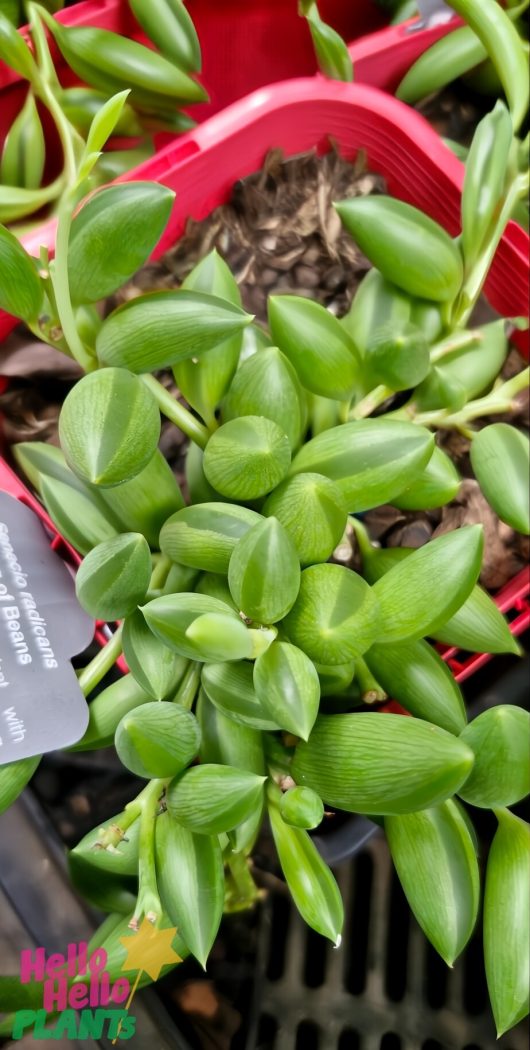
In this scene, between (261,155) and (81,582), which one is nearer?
(81,582)

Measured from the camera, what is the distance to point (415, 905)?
1.44 feet

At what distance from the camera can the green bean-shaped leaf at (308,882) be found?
42 cm

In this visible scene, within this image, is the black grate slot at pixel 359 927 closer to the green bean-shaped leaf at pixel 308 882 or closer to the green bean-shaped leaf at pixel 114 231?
the green bean-shaped leaf at pixel 308 882

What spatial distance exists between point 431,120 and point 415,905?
70 centimetres

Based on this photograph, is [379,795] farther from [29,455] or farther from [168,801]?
[29,455]

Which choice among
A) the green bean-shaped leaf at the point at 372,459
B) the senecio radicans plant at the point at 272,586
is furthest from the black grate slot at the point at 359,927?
the green bean-shaped leaf at the point at 372,459

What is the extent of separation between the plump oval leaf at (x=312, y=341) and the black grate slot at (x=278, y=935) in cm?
44

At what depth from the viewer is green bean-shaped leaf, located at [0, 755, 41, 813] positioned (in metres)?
0.45

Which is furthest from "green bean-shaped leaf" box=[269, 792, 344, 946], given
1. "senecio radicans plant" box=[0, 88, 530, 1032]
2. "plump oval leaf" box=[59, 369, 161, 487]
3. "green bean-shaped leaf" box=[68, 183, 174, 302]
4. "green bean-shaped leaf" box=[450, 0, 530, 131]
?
"green bean-shaped leaf" box=[450, 0, 530, 131]

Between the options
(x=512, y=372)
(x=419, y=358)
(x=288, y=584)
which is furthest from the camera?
(x=512, y=372)

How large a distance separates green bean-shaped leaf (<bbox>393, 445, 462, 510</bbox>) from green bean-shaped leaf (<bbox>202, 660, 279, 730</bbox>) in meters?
0.16

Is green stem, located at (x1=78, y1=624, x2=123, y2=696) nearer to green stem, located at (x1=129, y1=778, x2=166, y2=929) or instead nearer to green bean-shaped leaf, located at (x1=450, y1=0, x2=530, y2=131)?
green stem, located at (x1=129, y1=778, x2=166, y2=929)

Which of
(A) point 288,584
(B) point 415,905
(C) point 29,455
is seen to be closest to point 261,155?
(C) point 29,455

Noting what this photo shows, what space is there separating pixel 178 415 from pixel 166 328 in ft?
0.28
